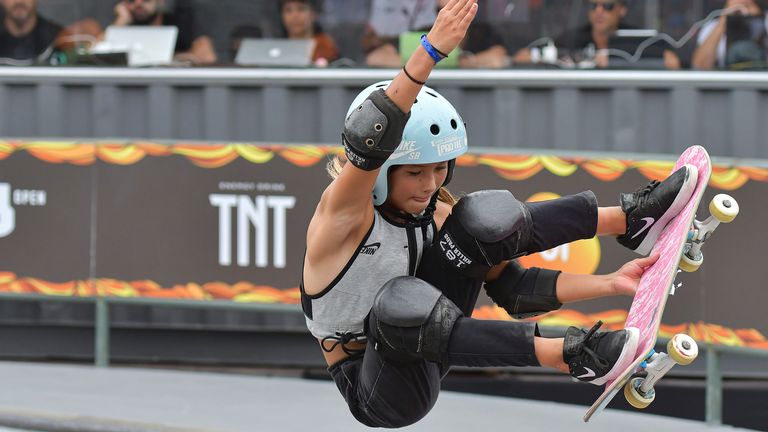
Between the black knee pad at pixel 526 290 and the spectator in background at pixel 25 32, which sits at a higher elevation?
the spectator in background at pixel 25 32

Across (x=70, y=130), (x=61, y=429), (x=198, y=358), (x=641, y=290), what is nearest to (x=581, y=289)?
(x=641, y=290)

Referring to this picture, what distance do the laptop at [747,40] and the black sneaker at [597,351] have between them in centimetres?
410

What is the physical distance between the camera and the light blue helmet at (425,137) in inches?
183

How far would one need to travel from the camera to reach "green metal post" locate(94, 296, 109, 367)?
26.9 feet

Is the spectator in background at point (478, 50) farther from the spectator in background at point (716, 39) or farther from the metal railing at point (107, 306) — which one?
the metal railing at point (107, 306)

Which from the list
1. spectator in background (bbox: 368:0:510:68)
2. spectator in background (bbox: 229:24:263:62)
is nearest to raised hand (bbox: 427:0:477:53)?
spectator in background (bbox: 368:0:510:68)

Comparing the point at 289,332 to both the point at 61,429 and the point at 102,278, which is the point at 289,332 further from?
the point at 61,429

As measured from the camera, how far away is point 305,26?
8.84 m

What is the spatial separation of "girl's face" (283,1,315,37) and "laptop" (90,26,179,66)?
751 millimetres

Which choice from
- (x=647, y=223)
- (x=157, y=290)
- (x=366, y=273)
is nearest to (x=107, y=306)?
(x=157, y=290)

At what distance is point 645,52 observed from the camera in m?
8.32

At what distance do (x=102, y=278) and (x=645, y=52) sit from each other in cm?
356

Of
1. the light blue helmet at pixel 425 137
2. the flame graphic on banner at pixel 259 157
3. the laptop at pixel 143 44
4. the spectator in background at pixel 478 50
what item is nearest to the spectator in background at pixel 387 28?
the spectator in background at pixel 478 50

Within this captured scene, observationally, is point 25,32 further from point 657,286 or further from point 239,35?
point 657,286
